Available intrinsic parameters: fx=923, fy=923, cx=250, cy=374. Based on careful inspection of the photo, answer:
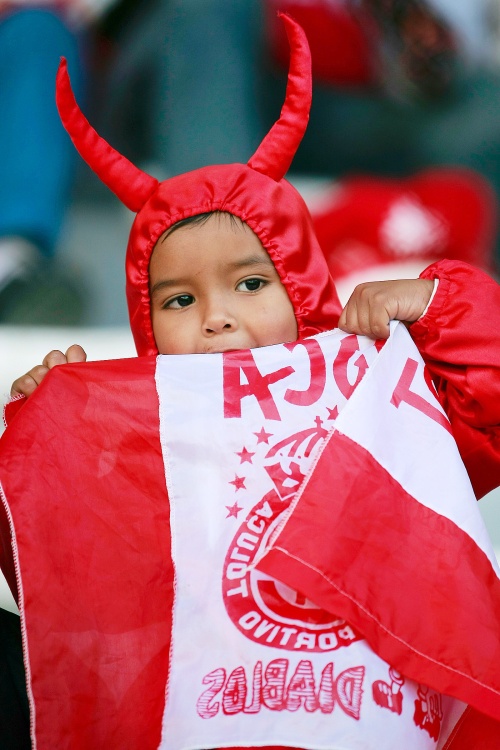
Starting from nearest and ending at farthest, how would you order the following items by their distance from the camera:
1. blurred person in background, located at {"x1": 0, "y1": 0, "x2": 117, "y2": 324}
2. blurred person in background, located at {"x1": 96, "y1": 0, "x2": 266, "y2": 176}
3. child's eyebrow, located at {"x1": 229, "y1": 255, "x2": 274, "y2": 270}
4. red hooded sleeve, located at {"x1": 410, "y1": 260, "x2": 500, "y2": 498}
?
1. red hooded sleeve, located at {"x1": 410, "y1": 260, "x2": 500, "y2": 498}
2. child's eyebrow, located at {"x1": 229, "y1": 255, "x2": 274, "y2": 270}
3. blurred person in background, located at {"x1": 0, "y1": 0, "x2": 117, "y2": 324}
4. blurred person in background, located at {"x1": 96, "y1": 0, "x2": 266, "y2": 176}

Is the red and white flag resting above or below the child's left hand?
below

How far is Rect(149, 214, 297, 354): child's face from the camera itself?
1006mm

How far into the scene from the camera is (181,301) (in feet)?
3.45

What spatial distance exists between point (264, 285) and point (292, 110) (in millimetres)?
208

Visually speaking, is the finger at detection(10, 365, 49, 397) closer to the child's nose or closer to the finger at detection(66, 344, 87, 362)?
the finger at detection(66, 344, 87, 362)

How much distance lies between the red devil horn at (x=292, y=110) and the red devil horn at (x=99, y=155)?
145 mm

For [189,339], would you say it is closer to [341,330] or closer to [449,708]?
[341,330]

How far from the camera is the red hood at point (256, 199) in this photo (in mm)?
1062

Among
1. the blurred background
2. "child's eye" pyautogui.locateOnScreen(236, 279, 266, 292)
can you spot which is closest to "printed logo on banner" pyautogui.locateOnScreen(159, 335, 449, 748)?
"child's eye" pyautogui.locateOnScreen(236, 279, 266, 292)

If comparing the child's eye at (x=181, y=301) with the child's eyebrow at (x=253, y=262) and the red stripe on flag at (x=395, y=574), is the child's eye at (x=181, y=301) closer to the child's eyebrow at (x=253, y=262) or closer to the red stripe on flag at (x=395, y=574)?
the child's eyebrow at (x=253, y=262)

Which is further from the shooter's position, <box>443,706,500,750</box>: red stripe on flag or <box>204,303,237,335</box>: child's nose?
<box>204,303,237,335</box>: child's nose

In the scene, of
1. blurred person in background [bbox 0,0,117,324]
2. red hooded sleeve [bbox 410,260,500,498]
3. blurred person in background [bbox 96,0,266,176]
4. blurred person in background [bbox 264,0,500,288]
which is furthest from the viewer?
blurred person in background [bbox 264,0,500,288]

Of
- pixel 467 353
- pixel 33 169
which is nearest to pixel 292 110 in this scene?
pixel 467 353

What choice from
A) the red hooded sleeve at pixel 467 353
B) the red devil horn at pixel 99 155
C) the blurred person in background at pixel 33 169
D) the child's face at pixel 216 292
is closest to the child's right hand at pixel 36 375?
the child's face at pixel 216 292
